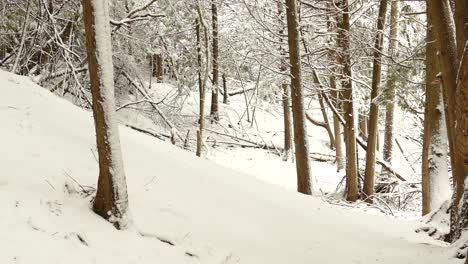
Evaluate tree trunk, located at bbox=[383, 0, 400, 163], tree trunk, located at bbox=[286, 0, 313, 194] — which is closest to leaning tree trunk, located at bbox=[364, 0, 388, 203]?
tree trunk, located at bbox=[383, 0, 400, 163]

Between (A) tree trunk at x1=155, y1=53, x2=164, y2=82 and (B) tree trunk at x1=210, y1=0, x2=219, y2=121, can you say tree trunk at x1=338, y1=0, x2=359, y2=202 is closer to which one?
(B) tree trunk at x1=210, y1=0, x2=219, y2=121

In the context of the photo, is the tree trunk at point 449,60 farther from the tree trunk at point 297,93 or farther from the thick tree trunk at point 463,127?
the tree trunk at point 297,93

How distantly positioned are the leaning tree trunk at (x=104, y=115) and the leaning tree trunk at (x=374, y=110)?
27.2 ft

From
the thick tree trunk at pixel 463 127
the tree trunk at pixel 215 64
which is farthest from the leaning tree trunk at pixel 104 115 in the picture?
the tree trunk at pixel 215 64

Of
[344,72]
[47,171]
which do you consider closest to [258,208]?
[47,171]

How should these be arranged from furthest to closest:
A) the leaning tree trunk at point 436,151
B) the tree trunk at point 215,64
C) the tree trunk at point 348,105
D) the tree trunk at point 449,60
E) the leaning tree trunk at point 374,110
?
the tree trunk at point 215,64 < the tree trunk at point 348,105 < the leaning tree trunk at point 374,110 < the leaning tree trunk at point 436,151 < the tree trunk at point 449,60

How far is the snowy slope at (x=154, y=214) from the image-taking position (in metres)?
4.40

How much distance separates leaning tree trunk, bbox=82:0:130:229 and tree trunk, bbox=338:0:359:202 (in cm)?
825

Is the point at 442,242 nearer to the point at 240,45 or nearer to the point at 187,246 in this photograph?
the point at 187,246

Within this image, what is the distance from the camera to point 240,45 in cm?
2238

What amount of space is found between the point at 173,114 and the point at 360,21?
6918 mm

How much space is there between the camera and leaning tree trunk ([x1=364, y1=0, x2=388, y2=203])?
468 inches

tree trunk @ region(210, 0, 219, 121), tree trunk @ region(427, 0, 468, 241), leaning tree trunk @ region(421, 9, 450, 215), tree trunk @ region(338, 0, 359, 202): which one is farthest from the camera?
tree trunk @ region(210, 0, 219, 121)

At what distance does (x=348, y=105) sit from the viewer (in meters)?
12.5
